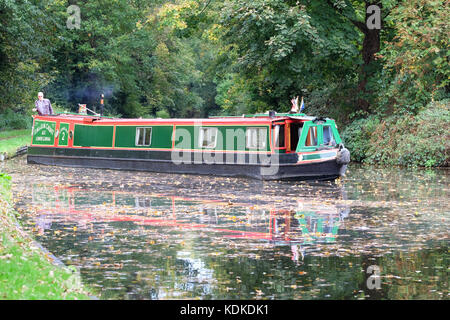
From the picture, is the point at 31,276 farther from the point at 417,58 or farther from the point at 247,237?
the point at 417,58

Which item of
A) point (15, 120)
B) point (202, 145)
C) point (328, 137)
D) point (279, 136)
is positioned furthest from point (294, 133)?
point (15, 120)

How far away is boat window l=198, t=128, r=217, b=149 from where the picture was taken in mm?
21984

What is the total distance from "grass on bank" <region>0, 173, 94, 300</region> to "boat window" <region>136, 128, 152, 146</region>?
49.7ft

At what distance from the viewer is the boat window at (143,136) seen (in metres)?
23.9

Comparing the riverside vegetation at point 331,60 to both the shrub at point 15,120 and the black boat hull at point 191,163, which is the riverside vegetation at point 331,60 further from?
the black boat hull at point 191,163

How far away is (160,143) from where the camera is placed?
77.2 ft

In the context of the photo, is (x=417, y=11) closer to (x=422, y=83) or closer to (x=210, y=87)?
(x=422, y=83)

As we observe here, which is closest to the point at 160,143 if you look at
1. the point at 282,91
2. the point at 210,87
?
the point at 282,91

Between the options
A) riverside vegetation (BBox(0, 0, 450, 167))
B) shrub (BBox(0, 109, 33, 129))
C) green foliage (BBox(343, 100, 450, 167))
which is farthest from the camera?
shrub (BBox(0, 109, 33, 129))

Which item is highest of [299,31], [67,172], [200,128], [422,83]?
[299,31]

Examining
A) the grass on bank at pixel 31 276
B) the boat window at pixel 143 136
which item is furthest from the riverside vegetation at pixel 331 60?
the grass on bank at pixel 31 276

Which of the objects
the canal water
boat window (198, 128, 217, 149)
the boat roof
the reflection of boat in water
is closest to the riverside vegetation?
the boat roof

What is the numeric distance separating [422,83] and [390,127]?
2295mm

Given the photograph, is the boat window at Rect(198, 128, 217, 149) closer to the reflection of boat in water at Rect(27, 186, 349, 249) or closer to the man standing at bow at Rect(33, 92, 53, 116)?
the reflection of boat in water at Rect(27, 186, 349, 249)
